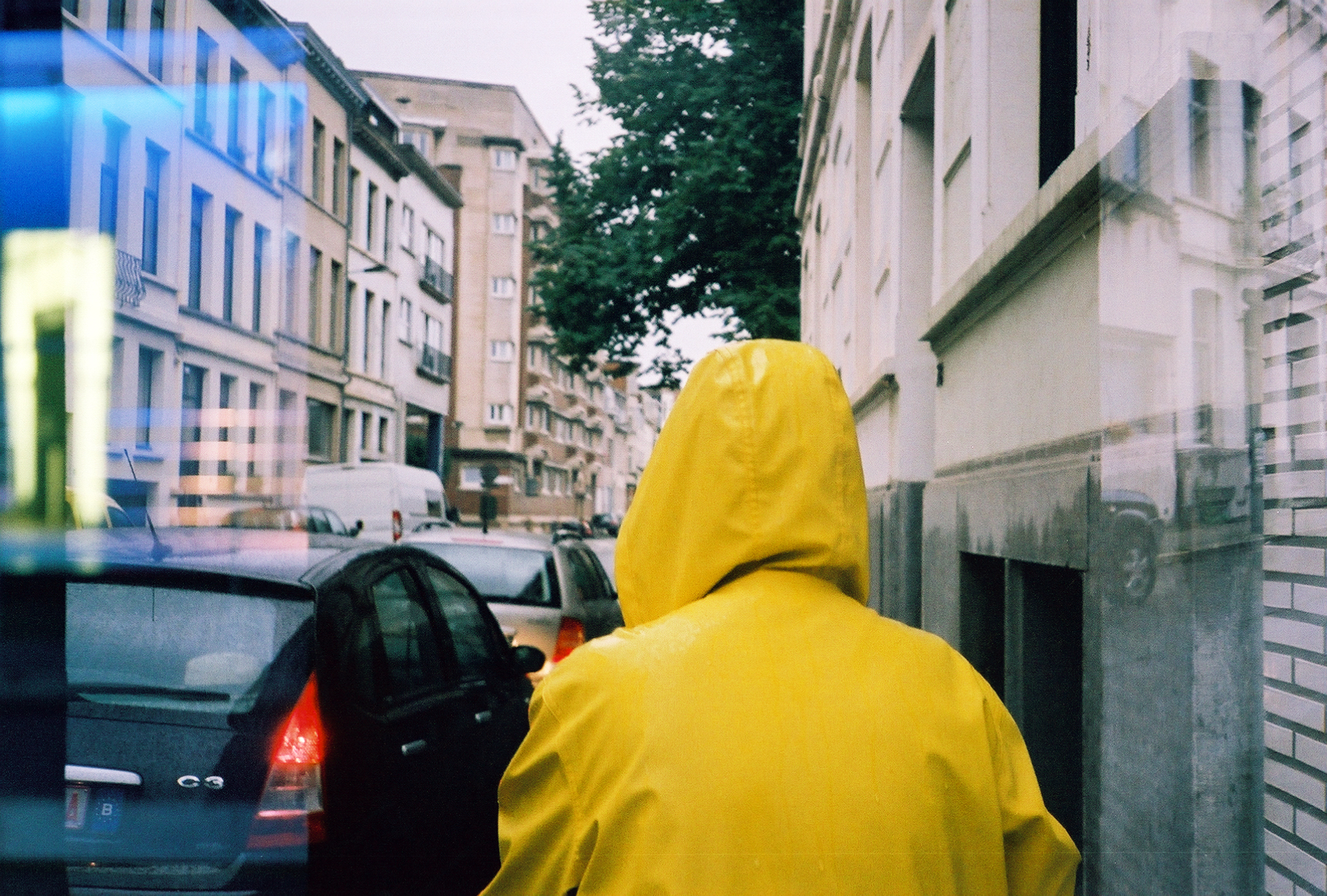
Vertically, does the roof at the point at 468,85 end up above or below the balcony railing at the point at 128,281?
above

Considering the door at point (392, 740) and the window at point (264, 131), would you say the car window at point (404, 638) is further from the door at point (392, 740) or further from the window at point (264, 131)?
the window at point (264, 131)

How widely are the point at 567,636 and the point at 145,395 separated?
790 cm

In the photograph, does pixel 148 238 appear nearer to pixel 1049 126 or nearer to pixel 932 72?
pixel 932 72

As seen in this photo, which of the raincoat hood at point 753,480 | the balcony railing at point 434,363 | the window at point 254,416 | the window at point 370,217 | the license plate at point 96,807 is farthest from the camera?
the balcony railing at point 434,363

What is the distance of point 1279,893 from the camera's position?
2.67m

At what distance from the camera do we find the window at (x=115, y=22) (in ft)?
17.3

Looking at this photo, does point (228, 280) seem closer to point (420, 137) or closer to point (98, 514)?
point (98, 514)

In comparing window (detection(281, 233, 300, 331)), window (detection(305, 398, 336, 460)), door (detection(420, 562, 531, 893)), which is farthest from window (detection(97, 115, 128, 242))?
window (detection(305, 398, 336, 460))

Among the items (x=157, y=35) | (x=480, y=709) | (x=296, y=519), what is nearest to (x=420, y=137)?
(x=296, y=519)

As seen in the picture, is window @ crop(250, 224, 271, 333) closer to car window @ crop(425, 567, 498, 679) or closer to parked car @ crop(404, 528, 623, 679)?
parked car @ crop(404, 528, 623, 679)

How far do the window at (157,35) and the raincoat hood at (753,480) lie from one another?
6.56 metres

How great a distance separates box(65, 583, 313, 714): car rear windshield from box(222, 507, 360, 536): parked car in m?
13.6

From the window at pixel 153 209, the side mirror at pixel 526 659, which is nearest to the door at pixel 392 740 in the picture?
the side mirror at pixel 526 659

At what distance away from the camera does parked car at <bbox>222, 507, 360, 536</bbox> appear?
58.1 feet
